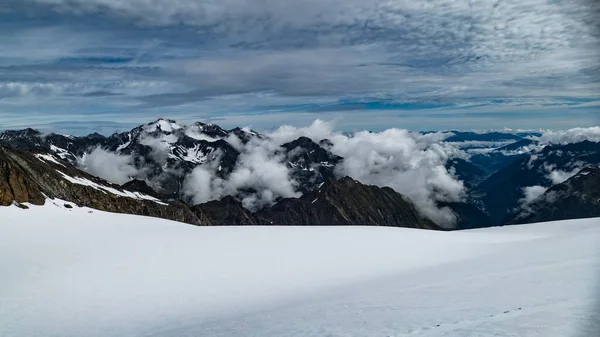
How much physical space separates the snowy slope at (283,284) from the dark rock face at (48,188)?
706 inches

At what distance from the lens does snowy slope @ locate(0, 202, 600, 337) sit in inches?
489

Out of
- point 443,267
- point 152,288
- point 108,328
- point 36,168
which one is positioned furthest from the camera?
point 36,168

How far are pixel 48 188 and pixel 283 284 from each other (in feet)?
259

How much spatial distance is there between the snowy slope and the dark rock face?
17.9 metres

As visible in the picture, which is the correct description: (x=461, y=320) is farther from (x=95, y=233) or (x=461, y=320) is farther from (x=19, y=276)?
(x=95, y=233)

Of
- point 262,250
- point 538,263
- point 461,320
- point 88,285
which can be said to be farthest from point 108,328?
point 538,263

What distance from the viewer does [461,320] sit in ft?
38.4

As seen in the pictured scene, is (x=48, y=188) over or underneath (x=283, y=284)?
over

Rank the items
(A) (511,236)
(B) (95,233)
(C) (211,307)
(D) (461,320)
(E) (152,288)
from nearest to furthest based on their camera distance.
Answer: (D) (461,320) < (C) (211,307) < (E) (152,288) < (B) (95,233) < (A) (511,236)

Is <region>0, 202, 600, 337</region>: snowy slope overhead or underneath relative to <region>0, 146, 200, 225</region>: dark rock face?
underneath

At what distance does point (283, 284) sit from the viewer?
844 inches

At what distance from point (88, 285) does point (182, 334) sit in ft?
28.1

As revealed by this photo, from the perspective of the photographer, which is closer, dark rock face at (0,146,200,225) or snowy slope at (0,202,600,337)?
snowy slope at (0,202,600,337)

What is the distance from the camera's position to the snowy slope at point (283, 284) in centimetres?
1242
